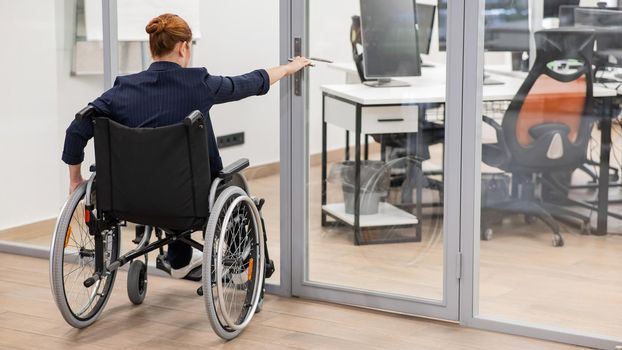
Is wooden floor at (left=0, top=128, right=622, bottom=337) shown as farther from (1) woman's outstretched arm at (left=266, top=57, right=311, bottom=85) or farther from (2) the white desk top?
(1) woman's outstretched arm at (left=266, top=57, right=311, bottom=85)

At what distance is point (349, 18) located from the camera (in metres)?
3.79

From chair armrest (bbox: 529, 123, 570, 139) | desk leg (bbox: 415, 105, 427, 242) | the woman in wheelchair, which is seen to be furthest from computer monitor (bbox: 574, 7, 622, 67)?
the woman in wheelchair

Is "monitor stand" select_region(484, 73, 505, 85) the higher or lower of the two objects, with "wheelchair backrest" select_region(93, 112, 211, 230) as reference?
higher

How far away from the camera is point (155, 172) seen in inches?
133

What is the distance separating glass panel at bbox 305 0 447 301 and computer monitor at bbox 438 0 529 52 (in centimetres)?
18

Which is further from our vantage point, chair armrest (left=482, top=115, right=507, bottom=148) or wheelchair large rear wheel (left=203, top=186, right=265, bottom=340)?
chair armrest (left=482, top=115, right=507, bottom=148)

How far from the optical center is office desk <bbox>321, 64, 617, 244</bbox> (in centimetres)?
358

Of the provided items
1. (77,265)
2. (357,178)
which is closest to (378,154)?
(357,178)

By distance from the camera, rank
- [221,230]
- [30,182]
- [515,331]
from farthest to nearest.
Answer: [30,182], [515,331], [221,230]

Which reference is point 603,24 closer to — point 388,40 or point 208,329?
point 388,40

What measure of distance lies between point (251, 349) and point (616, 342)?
127cm

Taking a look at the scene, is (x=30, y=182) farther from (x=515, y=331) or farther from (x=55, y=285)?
(x=515, y=331)

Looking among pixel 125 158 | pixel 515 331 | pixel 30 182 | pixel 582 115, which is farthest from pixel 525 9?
pixel 30 182

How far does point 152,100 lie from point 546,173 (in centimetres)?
146
